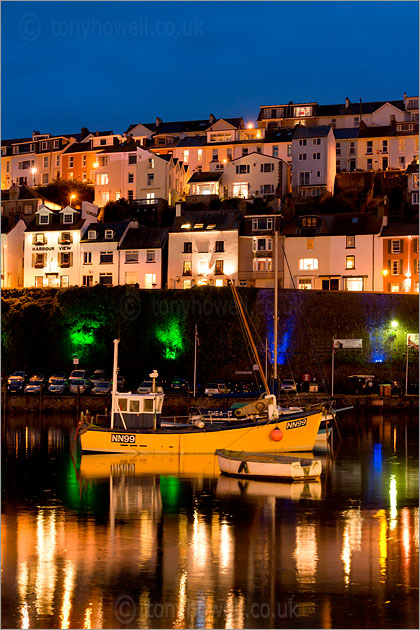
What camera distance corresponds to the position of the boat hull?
108ft

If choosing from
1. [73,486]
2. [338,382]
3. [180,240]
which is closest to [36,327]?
[180,240]

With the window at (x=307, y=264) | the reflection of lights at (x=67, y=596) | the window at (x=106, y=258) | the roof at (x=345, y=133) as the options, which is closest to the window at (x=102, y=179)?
the window at (x=106, y=258)

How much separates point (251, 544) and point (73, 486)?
378 inches

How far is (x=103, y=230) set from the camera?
71.3 metres

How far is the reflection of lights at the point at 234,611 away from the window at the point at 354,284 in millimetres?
51516

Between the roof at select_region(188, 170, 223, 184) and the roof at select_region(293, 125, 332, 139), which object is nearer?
the roof at select_region(188, 170, 223, 184)

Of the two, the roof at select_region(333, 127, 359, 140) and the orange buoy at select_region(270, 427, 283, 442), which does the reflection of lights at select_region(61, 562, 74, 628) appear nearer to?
the orange buoy at select_region(270, 427, 283, 442)

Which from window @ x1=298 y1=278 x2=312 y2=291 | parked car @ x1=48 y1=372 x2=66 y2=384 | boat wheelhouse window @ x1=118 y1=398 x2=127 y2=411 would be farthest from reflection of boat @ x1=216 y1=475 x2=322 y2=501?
window @ x1=298 y1=278 x2=312 y2=291

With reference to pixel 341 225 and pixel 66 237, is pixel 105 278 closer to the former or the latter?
pixel 66 237

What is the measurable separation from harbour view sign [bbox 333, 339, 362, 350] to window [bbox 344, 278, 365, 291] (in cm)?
727

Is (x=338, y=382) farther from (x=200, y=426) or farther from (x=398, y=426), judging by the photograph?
(x=200, y=426)

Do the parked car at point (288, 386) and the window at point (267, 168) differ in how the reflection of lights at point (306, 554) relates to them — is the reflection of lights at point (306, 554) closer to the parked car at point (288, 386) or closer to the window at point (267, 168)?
the parked car at point (288, 386)

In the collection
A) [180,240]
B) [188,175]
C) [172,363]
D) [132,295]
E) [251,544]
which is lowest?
[251,544]

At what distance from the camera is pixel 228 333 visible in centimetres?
5991
